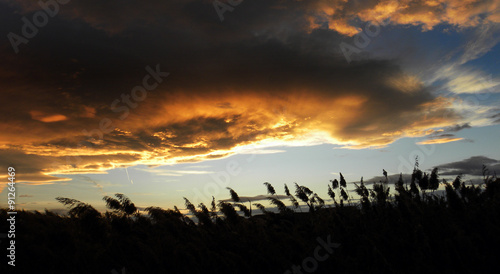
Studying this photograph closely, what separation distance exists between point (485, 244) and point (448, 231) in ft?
3.00

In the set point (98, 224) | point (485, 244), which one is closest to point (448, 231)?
point (485, 244)

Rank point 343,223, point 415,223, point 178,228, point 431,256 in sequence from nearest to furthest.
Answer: point 431,256 → point 415,223 → point 343,223 → point 178,228

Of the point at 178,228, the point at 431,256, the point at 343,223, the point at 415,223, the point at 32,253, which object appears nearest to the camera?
the point at 431,256

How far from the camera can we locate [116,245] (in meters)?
11.2

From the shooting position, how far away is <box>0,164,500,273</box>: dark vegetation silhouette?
8031 millimetres

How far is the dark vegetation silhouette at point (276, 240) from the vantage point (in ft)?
26.3

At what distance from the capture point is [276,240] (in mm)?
10234

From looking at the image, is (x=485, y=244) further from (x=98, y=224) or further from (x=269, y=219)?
(x=98, y=224)
